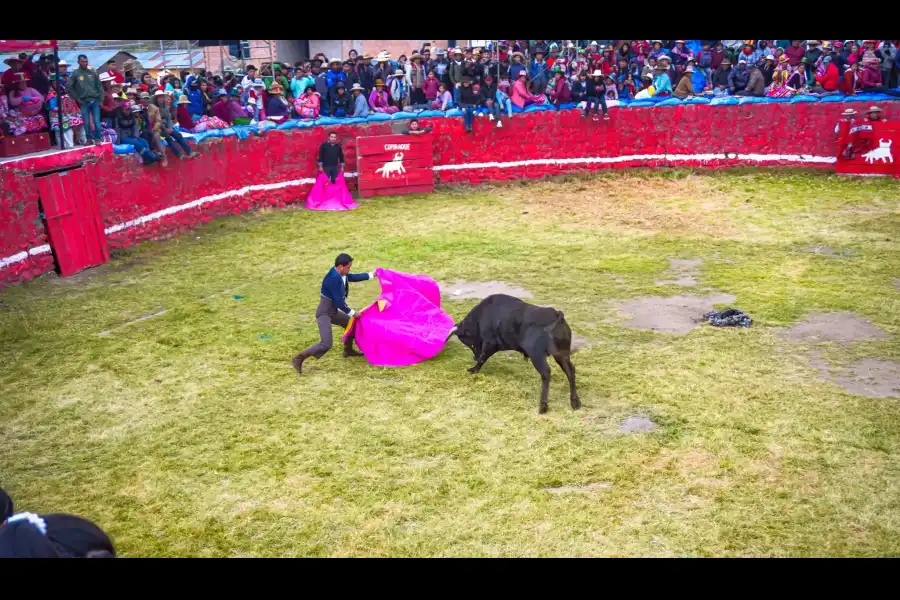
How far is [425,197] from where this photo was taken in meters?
20.3

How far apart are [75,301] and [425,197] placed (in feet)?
29.2

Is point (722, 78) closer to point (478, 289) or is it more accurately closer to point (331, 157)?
point (331, 157)

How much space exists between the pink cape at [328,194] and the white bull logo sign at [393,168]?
112 cm

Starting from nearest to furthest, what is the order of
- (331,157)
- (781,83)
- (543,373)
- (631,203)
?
1. (543,373)
2. (631,203)
3. (331,157)
4. (781,83)

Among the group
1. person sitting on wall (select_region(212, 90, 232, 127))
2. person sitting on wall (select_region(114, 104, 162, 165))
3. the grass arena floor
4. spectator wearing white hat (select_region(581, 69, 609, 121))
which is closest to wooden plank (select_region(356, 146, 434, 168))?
person sitting on wall (select_region(212, 90, 232, 127))

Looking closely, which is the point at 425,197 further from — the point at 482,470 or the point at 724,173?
the point at 482,470

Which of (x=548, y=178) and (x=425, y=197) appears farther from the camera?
(x=548, y=178)

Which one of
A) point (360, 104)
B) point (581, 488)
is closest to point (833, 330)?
point (581, 488)

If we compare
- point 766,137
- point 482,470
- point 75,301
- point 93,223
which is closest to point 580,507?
point 482,470

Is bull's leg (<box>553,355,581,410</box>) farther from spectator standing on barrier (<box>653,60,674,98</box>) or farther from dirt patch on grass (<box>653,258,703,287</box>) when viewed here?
spectator standing on barrier (<box>653,60,674,98</box>)

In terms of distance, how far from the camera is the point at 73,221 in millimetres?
14867

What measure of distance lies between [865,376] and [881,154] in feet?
40.2

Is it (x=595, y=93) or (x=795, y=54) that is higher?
(x=795, y=54)

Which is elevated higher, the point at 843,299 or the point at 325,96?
the point at 325,96
